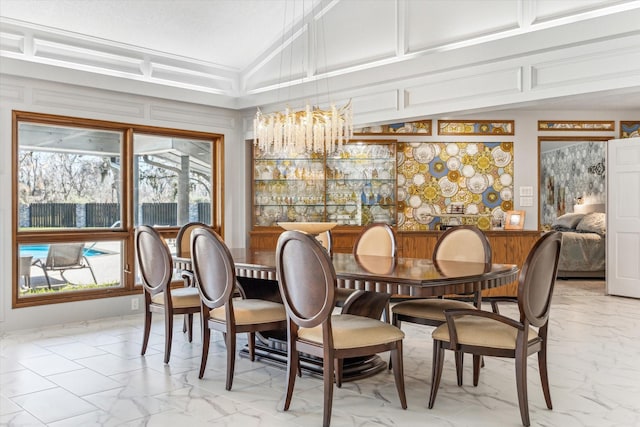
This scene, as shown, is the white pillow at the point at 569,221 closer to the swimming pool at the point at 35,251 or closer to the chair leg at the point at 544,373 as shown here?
the chair leg at the point at 544,373

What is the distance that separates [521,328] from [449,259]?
54.1 inches

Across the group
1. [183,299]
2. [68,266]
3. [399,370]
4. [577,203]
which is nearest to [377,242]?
[183,299]

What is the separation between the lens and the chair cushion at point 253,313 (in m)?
3.35

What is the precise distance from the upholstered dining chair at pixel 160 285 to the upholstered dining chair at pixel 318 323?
122 centimetres

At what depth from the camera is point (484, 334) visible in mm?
2789

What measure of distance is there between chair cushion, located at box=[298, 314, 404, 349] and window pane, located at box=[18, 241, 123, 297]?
3.38m

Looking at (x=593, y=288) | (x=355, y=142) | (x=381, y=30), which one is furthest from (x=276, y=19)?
(x=593, y=288)

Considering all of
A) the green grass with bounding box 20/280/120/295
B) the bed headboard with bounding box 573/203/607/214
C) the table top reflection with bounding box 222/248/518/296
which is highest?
the bed headboard with bounding box 573/203/607/214

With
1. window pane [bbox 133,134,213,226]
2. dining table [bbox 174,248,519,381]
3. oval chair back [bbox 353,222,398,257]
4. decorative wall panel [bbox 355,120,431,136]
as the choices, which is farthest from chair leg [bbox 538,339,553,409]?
decorative wall panel [bbox 355,120,431,136]

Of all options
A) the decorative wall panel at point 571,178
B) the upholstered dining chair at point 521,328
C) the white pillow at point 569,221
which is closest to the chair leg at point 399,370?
the upholstered dining chair at point 521,328

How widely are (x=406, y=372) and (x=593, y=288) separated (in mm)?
5295

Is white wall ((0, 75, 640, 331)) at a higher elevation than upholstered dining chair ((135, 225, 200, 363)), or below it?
higher

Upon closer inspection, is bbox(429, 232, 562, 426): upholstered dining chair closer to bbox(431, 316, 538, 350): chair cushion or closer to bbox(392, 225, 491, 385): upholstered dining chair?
bbox(431, 316, 538, 350): chair cushion

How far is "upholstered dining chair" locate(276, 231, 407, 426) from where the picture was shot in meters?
2.72
